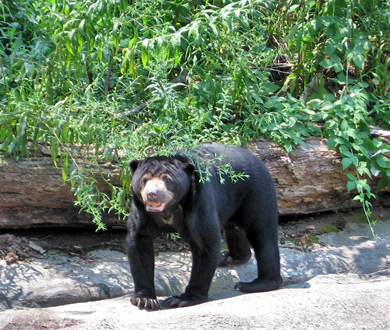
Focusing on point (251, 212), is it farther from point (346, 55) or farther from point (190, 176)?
point (346, 55)

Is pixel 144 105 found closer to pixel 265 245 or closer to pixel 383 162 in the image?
pixel 265 245

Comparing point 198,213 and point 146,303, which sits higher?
point 198,213

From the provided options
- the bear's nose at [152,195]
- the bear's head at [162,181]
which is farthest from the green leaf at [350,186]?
the bear's nose at [152,195]

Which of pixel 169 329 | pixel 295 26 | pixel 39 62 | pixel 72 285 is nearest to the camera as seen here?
pixel 169 329

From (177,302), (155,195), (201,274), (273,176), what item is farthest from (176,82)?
(177,302)

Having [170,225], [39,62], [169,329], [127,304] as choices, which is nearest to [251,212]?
[170,225]

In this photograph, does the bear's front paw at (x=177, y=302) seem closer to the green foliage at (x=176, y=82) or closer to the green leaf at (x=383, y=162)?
the green foliage at (x=176, y=82)

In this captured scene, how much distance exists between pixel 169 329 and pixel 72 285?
1874 millimetres

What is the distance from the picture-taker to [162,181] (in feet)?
15.9

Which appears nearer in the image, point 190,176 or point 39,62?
point 190,176

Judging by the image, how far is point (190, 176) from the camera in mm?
5059

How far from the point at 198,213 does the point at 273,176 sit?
1754mm

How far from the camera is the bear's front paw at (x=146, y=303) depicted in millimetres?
4855

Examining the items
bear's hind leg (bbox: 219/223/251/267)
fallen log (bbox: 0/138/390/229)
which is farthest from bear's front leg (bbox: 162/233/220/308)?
fallen log (bbox: 0/138/390/229)
